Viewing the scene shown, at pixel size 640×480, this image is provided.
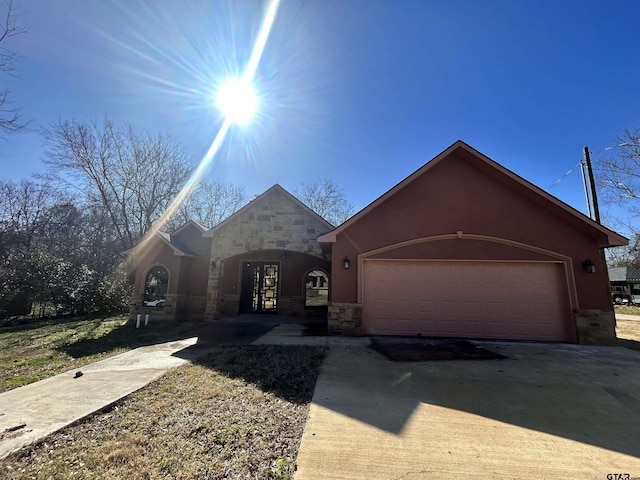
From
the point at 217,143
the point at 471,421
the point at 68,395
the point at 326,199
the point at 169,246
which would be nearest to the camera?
the point at 471,421

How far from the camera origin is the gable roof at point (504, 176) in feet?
26.3

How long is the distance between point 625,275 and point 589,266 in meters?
35.1

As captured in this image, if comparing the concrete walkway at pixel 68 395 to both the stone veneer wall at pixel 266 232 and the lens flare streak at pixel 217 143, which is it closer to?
the stone veneer wall at pixel 266 232

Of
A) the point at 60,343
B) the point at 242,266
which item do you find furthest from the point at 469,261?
the point at 60,343

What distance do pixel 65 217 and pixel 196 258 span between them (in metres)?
16.4

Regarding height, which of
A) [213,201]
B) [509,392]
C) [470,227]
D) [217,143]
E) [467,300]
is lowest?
[509,392]

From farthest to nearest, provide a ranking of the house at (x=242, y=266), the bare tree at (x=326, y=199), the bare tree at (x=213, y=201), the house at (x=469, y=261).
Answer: the bare tree at (x=326, y=199)
the bare tree at (x=213, y=201)
the house at (x=242, y=266)
the house at (x=469, y=261)

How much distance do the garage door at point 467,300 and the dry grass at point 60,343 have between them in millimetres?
6840

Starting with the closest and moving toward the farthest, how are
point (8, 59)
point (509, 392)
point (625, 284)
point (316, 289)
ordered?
1. point (509, 392)
2. point (8, 59)
3. point (316, 289)
4. point (625, 284)

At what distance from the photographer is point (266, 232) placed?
1179cm

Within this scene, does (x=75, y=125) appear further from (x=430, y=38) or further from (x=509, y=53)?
(x=509, y=53)

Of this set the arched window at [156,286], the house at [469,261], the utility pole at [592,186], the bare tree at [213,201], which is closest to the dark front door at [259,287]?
the arched window at [156,286]

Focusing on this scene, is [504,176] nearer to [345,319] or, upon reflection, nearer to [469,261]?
[469,261]

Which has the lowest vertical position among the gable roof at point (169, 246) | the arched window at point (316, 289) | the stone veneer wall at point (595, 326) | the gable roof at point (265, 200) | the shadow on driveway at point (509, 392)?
the shadow on driveway at point (509, 392)
